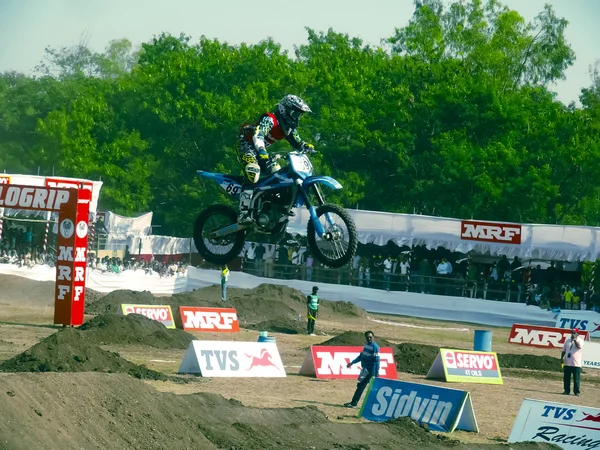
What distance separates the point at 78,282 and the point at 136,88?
1869 inches

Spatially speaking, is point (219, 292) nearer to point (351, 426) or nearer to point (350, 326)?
point (350, 326)

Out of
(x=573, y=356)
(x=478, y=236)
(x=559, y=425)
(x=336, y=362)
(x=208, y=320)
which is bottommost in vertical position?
(x=336, y=362)

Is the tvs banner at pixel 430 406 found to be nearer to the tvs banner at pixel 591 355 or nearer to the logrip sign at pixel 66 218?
the logrip sign at pixel 66 218

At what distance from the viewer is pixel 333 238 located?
46.0 feet

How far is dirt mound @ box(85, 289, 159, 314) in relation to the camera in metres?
41.6

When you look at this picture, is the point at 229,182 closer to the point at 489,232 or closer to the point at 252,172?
the point at 252,172

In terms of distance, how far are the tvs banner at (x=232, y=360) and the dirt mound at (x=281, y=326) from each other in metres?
12.4

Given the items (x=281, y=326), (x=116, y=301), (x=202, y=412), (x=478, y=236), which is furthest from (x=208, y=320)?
(x=202, y=412)

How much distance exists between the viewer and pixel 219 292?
4819cm

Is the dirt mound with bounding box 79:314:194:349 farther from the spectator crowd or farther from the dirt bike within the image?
the dirt bike

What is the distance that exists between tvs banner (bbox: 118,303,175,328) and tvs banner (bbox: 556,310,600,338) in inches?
627

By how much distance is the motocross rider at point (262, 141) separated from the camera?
14414mm

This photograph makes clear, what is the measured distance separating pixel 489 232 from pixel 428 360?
13.9m

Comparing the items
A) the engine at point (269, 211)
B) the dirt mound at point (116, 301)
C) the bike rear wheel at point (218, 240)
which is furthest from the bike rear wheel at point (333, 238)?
the dirt mound at point (116, 301)
